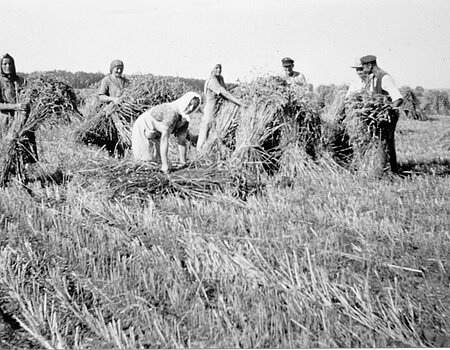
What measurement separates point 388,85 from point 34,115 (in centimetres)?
380

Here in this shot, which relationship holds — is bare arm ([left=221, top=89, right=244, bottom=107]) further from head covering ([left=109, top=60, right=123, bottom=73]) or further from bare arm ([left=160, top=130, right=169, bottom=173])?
head covering ([left=109, top=60, right=123, bottom=73])

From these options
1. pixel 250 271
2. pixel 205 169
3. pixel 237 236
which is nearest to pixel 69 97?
pixel 205 169

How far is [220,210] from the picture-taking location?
437cm

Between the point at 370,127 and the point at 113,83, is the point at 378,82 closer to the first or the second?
the point at 370,127

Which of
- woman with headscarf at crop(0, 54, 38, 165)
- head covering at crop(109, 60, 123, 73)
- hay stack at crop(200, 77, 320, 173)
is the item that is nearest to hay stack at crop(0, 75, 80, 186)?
woman with headscarf at crop(0, 54, 38, 165)

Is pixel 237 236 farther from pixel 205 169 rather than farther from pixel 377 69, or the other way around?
pixel 377 69

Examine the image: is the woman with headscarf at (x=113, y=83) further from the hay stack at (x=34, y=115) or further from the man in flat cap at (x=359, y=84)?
the man in flat cap at (x=359, y=84)

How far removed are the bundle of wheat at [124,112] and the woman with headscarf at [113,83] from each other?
0.37ft

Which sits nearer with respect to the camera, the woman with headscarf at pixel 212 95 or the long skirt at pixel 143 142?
the long skirt at pixel 143 142

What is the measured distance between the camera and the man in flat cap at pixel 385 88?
5.70m

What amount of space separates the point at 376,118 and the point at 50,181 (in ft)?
11.8

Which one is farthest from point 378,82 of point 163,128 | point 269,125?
point 163,128

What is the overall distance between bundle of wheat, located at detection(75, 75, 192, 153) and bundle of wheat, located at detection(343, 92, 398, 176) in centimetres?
252

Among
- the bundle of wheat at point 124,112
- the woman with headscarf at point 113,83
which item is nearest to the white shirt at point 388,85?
the bundle of wheat at point 124,112
